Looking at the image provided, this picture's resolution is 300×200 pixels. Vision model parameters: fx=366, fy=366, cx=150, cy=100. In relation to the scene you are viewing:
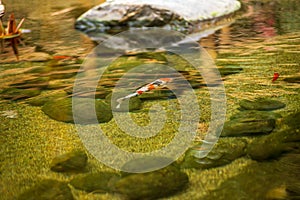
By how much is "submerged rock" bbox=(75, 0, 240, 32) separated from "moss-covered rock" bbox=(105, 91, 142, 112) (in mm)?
2490

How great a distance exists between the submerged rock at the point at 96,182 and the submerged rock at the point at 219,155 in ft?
0.81

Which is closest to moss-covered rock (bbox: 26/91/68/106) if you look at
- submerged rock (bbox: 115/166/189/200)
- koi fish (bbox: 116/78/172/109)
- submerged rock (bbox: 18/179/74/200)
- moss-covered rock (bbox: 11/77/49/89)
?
moss-covered rock (bbox: 11/77/49/89)

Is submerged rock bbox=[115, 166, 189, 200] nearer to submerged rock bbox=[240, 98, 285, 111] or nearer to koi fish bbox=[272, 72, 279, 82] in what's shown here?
submerged rock bbox=[240, 98, 285, 111]

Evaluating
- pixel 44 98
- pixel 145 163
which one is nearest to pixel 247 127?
pixel 145 163

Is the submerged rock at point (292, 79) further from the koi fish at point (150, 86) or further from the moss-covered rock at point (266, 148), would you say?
the moss-covered rock at point (266, 148)

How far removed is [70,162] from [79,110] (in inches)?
17.5

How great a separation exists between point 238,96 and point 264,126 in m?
0.40

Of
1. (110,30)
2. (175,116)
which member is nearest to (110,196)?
(175,116)

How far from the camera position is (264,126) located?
1452 millimetres

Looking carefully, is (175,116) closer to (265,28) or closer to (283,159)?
(283,159)

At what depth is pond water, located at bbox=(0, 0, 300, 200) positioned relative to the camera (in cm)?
111

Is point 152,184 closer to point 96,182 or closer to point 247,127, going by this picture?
point 96,182

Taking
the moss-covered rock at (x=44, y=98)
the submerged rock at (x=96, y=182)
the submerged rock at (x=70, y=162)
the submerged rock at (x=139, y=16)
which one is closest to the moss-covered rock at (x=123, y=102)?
the moss-covered rock at (x=44, y=98)

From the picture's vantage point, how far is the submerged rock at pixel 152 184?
3.42ft
